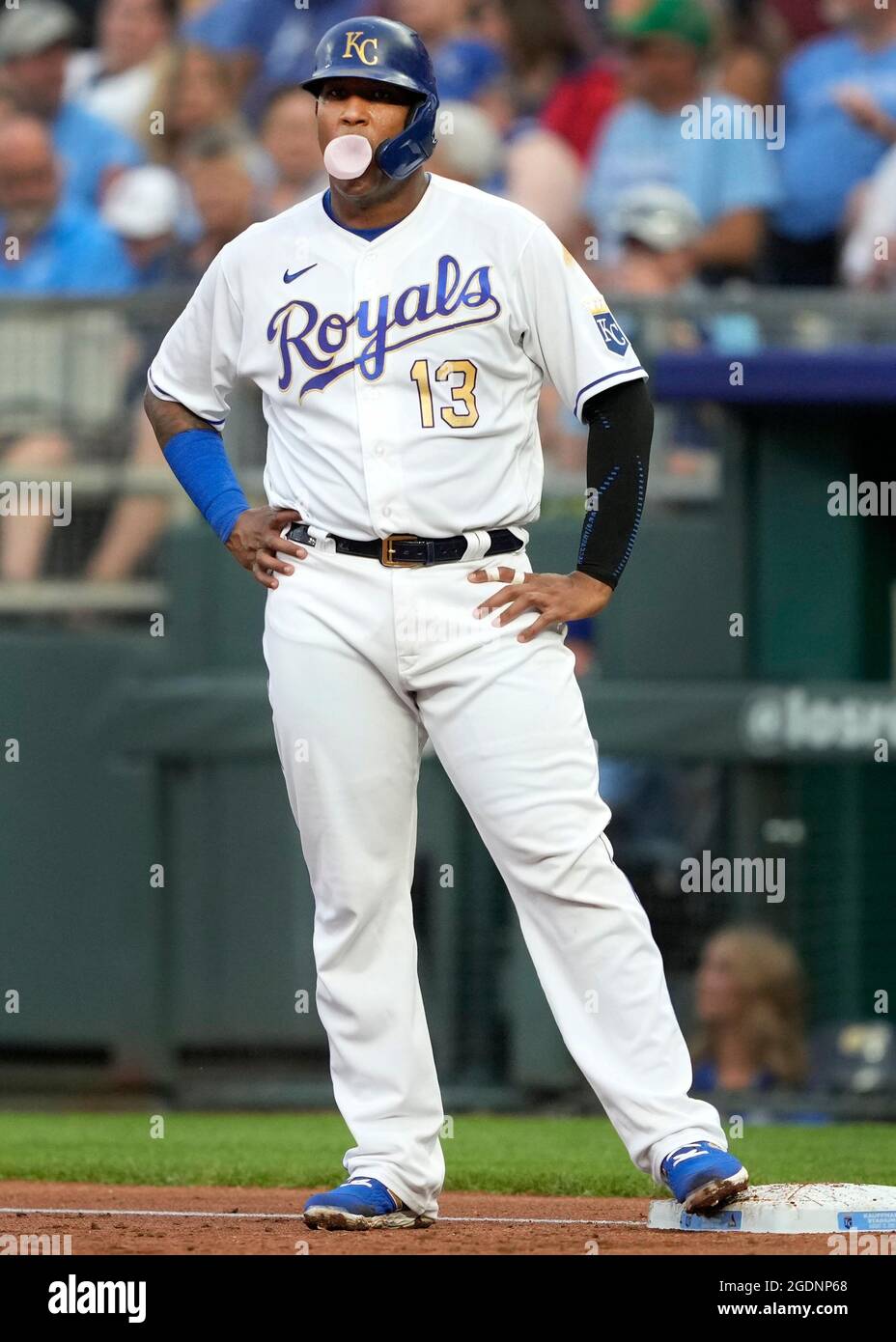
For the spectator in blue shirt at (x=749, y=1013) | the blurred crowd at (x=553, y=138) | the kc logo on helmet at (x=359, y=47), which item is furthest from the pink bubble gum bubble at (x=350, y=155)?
the blurred crowd at (x=553, y=138)

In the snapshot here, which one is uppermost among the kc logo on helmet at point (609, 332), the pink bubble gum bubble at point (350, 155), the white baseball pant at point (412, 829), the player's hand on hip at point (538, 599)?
the pink bubble gum bubble at point (350, 155)

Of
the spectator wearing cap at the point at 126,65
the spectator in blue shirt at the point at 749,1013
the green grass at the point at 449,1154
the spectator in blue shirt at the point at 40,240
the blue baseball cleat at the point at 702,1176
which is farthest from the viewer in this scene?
the spectator wearing cap at the point at 126,65

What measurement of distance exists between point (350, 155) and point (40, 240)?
5846 millimetres

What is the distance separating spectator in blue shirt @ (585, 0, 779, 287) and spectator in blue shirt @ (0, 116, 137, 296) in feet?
6.67

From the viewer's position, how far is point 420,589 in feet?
13.7

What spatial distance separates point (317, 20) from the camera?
10352mm

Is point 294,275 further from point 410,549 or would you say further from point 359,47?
point 410,549

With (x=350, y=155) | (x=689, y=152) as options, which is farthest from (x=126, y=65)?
(x=350, y=155)

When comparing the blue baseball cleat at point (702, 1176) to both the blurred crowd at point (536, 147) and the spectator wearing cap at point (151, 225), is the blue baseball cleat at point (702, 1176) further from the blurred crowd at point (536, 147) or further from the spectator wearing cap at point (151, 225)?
the spectator wearing cap at point (151, 225)

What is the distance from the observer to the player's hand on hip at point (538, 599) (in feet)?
13.7

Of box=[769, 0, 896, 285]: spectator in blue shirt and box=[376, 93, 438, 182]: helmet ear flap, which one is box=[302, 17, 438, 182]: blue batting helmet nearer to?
box=[376, 93, 438, 182]: helmet ear flap

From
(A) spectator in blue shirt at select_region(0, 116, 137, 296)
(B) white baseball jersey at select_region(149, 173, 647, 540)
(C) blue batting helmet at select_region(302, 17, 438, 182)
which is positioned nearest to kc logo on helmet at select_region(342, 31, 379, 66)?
(C) blue batting helmet at select_region(302, 17, 438, 182)

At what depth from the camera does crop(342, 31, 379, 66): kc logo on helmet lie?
4129 millimetres

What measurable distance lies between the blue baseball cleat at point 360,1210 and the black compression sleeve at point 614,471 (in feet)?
3.94
